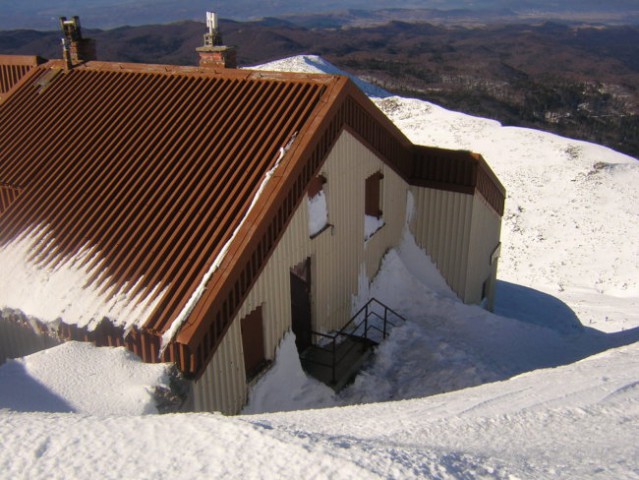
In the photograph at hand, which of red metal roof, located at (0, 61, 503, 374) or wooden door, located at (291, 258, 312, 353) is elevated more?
red metal roof, located at (0, 61, 503, 374)

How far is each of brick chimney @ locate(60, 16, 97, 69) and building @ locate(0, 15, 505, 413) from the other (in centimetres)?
5

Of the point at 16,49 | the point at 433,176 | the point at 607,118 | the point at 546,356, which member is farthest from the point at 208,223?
the point at 16,49

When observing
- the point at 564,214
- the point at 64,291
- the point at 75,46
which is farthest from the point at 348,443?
the point at 564,214

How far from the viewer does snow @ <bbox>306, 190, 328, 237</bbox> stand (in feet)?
35.8

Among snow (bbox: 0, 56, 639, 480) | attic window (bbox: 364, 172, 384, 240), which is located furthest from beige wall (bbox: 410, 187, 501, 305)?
attic window (bbox: 364, 172, 384, 240)

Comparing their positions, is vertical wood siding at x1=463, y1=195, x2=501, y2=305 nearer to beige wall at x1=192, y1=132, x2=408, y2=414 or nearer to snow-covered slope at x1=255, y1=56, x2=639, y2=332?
beige wall at x1=192, y1=132, x2=408, y2=414

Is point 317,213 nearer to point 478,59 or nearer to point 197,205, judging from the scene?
point 197,205

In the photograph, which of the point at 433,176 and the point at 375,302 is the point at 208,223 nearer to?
the point at 375,302

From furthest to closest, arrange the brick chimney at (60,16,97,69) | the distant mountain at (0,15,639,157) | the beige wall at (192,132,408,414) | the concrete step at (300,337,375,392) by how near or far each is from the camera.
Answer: the distant mountain at (0,15,639,157) < the brick chimney at (60,16,97,69) < the concrete step at (300,337,375,392) < the beige wall at (192,132,408,414)

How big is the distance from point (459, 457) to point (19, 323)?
692 centimetres

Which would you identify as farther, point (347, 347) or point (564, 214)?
point (564, 214)

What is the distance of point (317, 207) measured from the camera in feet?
36.5

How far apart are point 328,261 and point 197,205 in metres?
2.97

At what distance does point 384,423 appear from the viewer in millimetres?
6762
